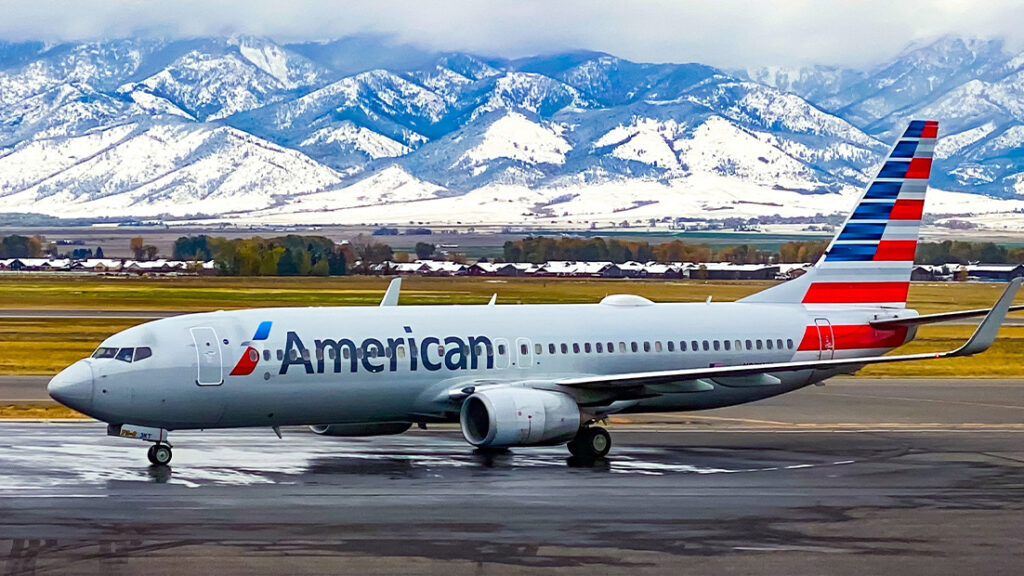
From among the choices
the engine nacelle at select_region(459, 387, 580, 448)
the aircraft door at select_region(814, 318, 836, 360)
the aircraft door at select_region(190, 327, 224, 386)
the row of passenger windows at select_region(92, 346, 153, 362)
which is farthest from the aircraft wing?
the row of passenger windows at select_region(92, 346, 153, 362)

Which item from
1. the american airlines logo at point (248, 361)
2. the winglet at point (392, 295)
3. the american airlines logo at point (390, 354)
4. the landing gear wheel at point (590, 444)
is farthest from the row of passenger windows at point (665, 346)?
the american airlines logo at point (248, 361)

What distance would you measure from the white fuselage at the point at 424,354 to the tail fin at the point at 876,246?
0.52 meters

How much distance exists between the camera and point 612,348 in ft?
127

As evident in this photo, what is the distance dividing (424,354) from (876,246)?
1352cm

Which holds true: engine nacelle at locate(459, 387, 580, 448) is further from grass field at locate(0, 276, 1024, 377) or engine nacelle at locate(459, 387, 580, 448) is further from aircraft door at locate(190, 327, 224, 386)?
grass field at locate(0, 276, 1024, 377)

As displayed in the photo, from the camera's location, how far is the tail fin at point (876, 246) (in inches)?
1671

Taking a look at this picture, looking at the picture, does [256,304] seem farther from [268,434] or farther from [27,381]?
[268,434]

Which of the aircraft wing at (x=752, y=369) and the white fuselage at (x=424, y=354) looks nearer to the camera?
the white fuselage at (x=424, y=354)

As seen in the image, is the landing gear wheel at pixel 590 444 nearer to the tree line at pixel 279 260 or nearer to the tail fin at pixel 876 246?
the tail fin at pixel 876 246

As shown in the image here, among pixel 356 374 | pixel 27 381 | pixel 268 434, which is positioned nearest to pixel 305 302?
pixel 27 381

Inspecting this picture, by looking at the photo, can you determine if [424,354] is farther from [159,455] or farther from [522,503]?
[522,503]

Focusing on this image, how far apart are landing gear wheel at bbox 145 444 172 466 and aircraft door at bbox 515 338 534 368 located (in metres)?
8.26

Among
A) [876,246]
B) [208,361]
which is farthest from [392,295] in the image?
[876,246]

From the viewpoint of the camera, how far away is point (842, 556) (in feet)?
80.8
